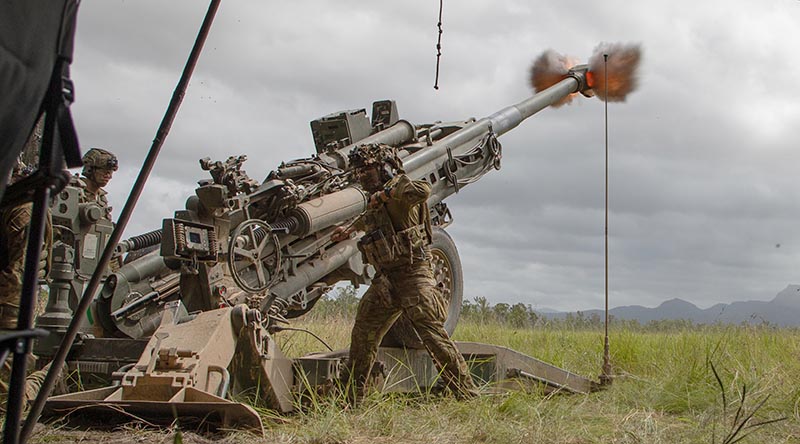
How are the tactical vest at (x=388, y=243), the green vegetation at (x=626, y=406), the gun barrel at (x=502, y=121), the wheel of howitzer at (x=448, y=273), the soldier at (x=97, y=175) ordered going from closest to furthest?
the green vegetation at (x=626, y=406)
the tactical vest at (x=388, y=243)
the soldier at (x=97, y=175)
the wheel of howitzer at (x=448, y=273)
the gun barrel at (x=502, y=121)

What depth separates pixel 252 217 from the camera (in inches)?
272

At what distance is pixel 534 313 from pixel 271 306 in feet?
28.5

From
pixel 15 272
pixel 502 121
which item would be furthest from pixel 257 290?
pixel 502 121

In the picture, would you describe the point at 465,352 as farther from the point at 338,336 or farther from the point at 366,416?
the point at 338,336

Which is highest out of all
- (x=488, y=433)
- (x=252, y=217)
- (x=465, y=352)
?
(x=252, y=217)

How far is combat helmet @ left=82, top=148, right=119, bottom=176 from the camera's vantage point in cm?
668

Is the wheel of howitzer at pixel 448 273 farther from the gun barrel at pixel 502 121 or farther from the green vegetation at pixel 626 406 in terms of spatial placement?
the green vegetation at pixel 626 406

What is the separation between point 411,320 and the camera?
6.00 metres

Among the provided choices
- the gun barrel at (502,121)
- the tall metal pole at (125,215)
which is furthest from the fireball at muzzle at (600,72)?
the tall metal pole at (125,215)

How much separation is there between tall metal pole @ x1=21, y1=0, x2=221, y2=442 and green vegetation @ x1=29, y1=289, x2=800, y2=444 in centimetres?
257

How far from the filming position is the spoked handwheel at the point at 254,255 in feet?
21.1

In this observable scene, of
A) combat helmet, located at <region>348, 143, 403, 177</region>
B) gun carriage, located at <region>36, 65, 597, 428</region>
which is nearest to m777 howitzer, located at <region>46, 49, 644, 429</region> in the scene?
gun carriage, located at <region>36, 65, 597, 428</region>

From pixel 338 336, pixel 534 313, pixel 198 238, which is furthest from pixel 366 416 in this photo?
pixel 534 313

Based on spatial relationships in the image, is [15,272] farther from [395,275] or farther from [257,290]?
[395,275]
